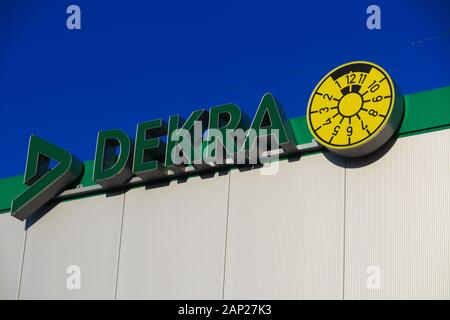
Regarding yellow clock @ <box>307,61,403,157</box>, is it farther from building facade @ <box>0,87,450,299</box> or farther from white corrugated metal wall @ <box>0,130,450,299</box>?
white corrugated metal wall @ <box>0,130,450,299</box>

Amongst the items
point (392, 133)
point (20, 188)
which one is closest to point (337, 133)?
point (392, 133)

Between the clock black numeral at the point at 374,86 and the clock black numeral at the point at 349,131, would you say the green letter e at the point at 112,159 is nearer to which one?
the clock black numeral at the point at 349,131

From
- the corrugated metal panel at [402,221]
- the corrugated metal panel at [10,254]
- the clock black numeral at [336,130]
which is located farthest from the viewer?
the corrugated metal panel at [10,254]

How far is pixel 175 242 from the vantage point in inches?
901

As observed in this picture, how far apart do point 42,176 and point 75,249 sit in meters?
2.87

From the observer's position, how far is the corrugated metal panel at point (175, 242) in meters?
22.1

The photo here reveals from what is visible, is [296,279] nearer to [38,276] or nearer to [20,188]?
[38,276]

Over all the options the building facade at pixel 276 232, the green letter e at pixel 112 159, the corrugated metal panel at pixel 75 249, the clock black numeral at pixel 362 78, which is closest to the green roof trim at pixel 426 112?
the building facade at pixel 276 232

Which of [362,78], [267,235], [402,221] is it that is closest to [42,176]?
[267,235]

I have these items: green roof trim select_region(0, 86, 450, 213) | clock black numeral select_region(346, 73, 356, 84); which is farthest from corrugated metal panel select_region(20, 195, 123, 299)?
clock black numeral select_region(346, 73, 356, 84)

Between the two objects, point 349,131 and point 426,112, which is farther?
point 349,131

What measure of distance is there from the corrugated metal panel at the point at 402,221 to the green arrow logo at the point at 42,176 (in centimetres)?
1005

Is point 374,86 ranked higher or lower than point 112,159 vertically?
higher

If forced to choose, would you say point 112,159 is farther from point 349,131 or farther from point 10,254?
point 349,131
